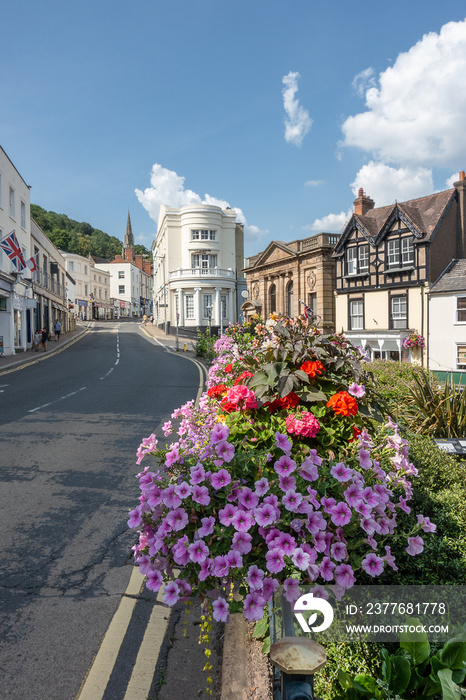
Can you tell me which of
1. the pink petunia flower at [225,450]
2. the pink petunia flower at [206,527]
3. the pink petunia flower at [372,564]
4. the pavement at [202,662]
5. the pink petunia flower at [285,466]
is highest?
the pink petunia flower at [225,450]

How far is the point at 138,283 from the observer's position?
117 metres

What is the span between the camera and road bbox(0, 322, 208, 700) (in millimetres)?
3117

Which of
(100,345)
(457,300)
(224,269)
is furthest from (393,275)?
(224,269)

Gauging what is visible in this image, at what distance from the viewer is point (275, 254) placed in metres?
42.9

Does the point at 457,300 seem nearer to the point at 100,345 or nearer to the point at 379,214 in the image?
the point at 379,214

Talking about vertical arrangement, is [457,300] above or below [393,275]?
below

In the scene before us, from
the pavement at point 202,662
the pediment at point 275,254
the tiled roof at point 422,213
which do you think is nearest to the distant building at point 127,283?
the pediment at point 275,254

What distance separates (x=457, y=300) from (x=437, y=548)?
25739 mm

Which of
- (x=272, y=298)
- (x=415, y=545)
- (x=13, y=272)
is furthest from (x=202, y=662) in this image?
(x=272, y=298)

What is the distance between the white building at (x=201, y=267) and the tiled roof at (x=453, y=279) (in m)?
27.4

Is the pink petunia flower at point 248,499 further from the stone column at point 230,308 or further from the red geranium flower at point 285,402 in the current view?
the stone column at point 230,308

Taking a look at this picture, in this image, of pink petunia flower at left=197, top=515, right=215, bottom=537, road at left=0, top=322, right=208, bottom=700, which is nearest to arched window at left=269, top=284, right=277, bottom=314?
road at left=0, top=322, right=208, bottom=700

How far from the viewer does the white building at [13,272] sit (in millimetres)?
27484

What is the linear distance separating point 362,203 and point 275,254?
10.2m
